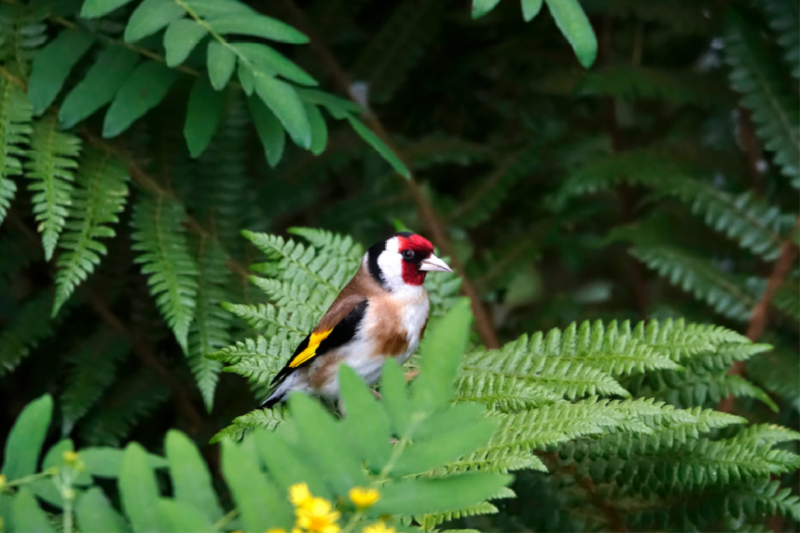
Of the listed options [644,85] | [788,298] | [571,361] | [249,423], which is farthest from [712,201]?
[249,423]

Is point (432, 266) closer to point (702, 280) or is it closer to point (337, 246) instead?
point (337, 246)

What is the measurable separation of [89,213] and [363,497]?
1462 mm

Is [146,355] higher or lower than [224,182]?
lower

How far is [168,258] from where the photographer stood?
2107mm

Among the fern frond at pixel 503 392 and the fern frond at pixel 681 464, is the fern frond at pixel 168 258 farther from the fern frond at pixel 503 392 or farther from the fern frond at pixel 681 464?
the fern frond at pixel 681 464

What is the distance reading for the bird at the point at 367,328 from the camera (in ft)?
6.21

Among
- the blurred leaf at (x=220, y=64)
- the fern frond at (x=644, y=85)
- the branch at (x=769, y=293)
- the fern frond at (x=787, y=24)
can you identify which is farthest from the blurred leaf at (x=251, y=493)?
the fern frond at (x=787, y=24)

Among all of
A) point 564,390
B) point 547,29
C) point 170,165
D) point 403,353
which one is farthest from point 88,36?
point 547,29

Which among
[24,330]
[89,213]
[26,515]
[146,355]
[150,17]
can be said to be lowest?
[26,515]

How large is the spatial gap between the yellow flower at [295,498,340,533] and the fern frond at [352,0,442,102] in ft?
7.48

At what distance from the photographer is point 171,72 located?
82.4 inches

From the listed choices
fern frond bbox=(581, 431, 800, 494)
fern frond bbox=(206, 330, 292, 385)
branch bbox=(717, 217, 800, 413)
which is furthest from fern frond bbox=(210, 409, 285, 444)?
branch bbox=(717, 217, 800, 413)

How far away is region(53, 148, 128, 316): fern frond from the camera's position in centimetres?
195

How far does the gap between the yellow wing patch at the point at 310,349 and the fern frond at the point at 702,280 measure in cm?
120
